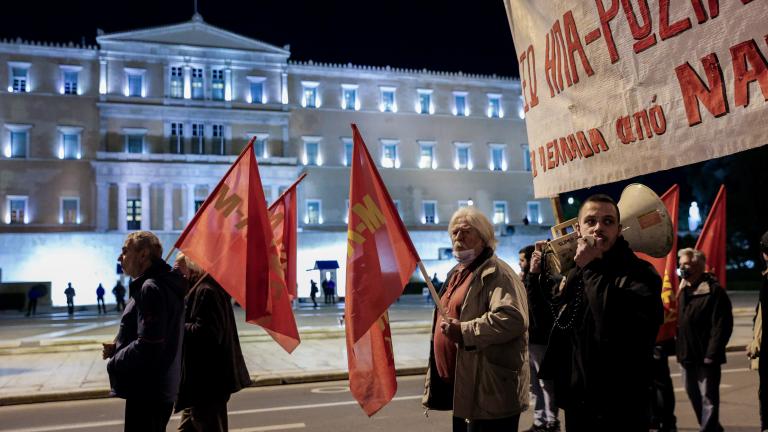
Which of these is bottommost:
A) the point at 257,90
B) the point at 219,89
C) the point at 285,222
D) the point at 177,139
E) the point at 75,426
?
the point at 75,426

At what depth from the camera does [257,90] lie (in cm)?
4491

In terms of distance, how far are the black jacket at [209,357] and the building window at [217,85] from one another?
133 ft

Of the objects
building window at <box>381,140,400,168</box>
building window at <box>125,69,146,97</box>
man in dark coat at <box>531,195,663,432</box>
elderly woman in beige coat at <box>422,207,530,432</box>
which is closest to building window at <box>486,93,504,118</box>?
building window at <box>381,140,400,168</box>

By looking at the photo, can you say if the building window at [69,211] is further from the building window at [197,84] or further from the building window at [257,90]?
the building window at [257,90]

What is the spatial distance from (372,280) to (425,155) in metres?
44.2

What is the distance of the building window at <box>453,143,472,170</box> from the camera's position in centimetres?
4900

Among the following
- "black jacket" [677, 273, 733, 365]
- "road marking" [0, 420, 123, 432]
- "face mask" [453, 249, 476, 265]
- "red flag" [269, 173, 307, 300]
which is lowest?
"road marking" [0, 420, 123, 432]

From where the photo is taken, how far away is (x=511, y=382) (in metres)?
3.64

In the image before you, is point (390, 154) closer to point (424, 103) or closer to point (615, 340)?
point (424, 103)

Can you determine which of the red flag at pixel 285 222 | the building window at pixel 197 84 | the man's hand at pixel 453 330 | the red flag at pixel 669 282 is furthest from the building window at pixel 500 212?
the man's hand at pixel 453 330

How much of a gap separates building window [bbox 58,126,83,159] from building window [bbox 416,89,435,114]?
22.4 m

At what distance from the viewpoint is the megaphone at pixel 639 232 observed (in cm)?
343

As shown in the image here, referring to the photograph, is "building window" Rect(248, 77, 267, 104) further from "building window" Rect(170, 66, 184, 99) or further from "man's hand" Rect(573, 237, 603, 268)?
"man's hand" Rect(573, 237, 603, 268)

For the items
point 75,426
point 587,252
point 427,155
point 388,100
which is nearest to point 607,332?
point 587,252
